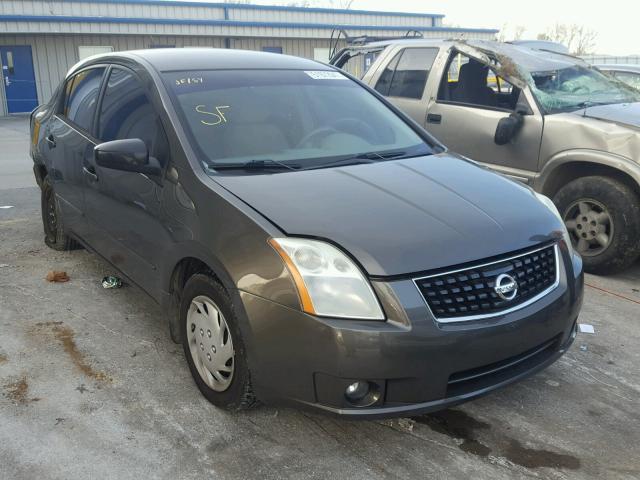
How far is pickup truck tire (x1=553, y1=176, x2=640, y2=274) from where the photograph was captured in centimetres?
475

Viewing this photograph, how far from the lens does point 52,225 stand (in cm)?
544

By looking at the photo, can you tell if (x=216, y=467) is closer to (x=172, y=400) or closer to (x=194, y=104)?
(x=172, y=400)

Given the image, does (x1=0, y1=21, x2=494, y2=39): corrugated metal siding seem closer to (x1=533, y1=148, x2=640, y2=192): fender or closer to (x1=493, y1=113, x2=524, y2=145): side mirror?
(x1=493, y1=113, x2=524, y2=145): side mirror

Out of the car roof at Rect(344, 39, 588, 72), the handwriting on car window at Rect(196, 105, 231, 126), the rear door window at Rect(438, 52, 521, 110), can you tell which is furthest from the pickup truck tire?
the handwriting on car window at Rect(196, 105, 231, 126)

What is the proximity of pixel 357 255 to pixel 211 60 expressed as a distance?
198 centimetres

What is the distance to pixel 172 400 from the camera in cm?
313

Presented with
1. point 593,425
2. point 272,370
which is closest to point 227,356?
point 272,370

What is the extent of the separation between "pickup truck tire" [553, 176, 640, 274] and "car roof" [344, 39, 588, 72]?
1307 millimetres

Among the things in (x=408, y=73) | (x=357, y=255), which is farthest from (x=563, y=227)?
(x=408, y=73)

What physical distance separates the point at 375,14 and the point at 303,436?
27838mm

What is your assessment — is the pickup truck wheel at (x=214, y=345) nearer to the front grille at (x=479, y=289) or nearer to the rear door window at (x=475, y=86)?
the front grille at (x=479, y=289)

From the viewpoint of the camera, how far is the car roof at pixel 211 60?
3.73 m

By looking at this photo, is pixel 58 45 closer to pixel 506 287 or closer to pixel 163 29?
pixel 163 29

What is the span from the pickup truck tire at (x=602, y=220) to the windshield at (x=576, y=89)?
76 centimetres
